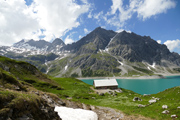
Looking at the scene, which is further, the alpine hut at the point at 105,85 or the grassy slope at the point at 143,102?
the alpine hut at the point at 105,85

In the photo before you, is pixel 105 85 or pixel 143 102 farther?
pixel 105 85

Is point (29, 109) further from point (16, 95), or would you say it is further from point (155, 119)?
point (155, 119)

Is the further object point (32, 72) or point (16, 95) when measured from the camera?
point (32, 72)

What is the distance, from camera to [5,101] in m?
10.2

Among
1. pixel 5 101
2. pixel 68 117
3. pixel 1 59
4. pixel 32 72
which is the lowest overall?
pixel 68 117

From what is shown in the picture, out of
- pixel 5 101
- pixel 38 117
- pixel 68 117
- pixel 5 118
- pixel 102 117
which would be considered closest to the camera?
pixel 5 118

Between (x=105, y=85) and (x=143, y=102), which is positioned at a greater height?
(x=105, y=85)

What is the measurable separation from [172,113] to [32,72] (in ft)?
237

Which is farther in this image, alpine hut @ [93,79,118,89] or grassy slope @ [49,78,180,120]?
alpine hut @ [93,79,118,89]

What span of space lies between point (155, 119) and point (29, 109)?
21.9 meters

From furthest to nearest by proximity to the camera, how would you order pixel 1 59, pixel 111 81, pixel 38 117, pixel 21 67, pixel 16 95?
pixel 111 81, pixel 21 67, pixel 1 59, pixel 38 117, pixel 16 95

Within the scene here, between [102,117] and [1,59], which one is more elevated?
[1,59]

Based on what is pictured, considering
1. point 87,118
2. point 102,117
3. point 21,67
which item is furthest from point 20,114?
point 21,67

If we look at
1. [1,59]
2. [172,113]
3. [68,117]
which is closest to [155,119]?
[172,113]
